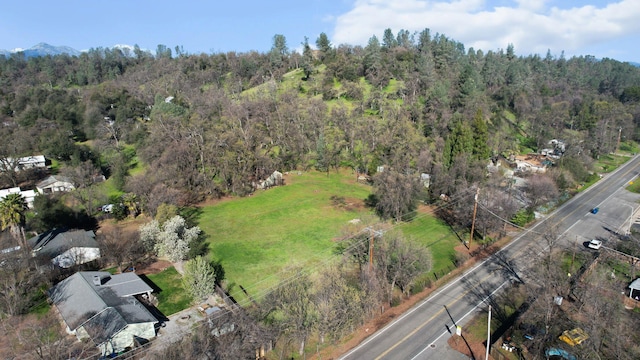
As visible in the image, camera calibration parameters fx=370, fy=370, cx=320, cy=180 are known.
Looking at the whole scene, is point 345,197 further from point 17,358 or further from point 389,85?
point 389,85

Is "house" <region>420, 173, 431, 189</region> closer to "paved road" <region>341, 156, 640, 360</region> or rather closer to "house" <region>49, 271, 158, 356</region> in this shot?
"paved road" <region>341, 156, 640, 360</region>

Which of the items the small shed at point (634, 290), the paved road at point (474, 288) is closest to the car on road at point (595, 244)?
the paved road at point (474, 288)

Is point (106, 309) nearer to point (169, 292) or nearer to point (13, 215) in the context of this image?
point (169, 292)

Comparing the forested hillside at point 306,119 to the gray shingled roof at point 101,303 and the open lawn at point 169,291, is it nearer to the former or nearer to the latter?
the open lawn at point 169,291

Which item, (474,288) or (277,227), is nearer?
(474,288)

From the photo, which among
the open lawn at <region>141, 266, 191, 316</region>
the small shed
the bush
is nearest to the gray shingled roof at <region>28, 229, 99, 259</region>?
the open lawn at <region>141, 266, 191, 316</region>

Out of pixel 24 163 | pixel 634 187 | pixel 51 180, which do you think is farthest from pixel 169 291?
pixel 634 187
